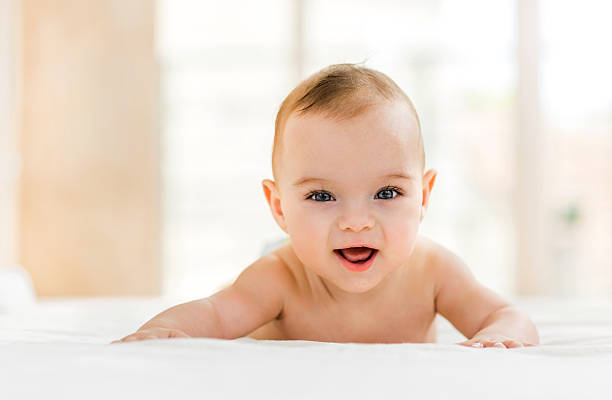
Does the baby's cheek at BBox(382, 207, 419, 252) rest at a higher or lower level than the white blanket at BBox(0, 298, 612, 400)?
higher

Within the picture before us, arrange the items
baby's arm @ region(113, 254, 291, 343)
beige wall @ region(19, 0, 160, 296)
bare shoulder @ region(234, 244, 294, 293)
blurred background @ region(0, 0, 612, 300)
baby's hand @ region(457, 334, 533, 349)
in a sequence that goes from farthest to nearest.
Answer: beige wall @ region(19, 0, 160, 296), blurred background @ region(0, 0, 612, 300), bare shoulder @ region(234, 244, 294, 293), baby's arm @ region(113, 254, 291, 343), baby's hand @ region(457, 334, 533, 349)

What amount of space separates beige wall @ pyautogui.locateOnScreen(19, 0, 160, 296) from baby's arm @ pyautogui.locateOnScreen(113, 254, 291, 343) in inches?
113

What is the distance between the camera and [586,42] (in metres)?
3.72

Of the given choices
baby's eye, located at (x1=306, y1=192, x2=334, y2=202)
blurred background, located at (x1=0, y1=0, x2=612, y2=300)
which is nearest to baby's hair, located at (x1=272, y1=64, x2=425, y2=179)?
baby's eye, located at (x1=306, y1=192, x2=334, y2=202)

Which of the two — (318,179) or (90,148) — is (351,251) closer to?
(318,179)

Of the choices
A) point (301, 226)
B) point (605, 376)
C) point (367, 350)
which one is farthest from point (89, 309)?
point (605, 376)

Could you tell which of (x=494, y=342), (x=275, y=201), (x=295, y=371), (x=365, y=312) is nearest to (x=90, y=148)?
(x=275, y=201)

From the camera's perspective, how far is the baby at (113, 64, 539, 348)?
96 cm

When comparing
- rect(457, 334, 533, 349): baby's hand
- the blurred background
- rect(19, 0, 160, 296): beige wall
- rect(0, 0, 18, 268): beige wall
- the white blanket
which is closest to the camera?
the white blanket

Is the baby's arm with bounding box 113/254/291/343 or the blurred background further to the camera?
the blurred background

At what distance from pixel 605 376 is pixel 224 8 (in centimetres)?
368

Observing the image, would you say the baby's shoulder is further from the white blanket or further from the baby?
the white blanket

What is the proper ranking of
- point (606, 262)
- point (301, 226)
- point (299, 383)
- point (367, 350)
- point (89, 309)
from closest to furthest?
point (299, 383), point (367, 350), point (301, 226), point (89, 309), point (606, 262)

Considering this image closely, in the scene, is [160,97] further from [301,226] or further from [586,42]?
[301,226]
